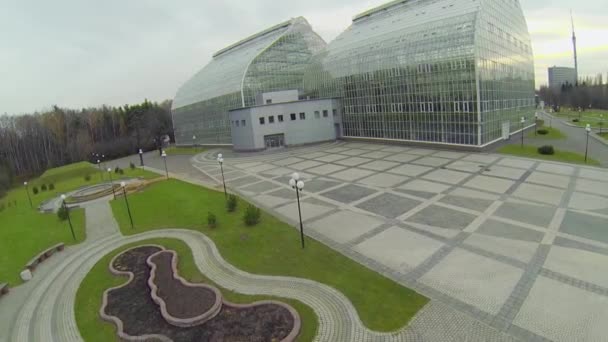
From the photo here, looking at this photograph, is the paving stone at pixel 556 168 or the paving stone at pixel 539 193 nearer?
the paving stone at pixel 539 193

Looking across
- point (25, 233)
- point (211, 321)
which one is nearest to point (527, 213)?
point (211, 321)

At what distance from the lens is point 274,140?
166 ft

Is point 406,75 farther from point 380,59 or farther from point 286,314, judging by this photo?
point 286,314

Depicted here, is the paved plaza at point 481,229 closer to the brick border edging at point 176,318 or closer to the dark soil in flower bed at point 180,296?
the brick border edging at point 176,318

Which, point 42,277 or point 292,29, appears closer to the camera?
point 42,277

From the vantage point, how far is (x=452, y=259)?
12.8m

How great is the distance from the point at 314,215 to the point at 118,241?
12.3 meters

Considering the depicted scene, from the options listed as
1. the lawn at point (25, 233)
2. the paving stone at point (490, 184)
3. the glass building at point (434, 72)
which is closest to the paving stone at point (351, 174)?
the paving stone at point (490, 184)

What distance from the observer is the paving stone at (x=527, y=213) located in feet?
52.2

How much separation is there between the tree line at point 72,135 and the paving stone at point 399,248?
2338 inches

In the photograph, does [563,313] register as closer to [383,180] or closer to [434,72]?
[383,180]

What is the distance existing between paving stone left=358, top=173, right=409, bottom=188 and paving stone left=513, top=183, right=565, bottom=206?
27.0 feet

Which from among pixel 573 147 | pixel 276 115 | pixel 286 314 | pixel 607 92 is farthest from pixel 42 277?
pixel 607 92

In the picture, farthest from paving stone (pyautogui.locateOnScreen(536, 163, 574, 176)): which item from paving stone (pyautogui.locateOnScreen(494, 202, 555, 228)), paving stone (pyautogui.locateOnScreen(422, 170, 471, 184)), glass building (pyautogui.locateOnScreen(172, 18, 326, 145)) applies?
glass building (pyautogui.locateOnScreen(172, 18, 326, 145))
